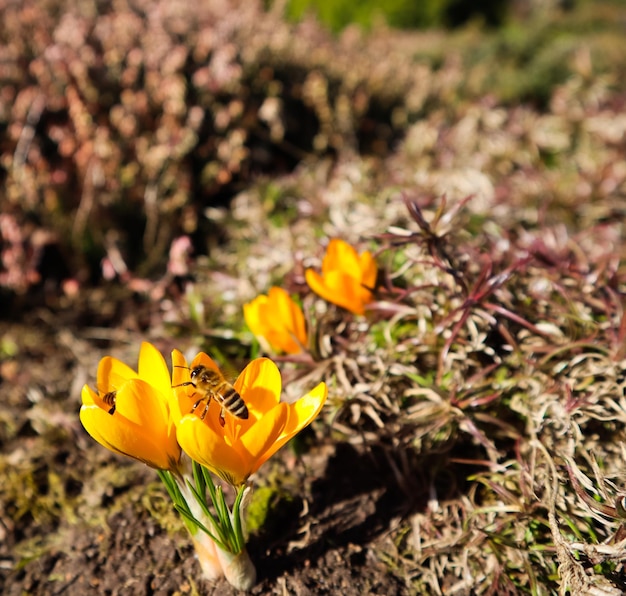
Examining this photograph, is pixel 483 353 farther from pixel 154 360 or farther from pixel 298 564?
pixel 154 360

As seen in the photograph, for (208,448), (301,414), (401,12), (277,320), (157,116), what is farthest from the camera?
(401,12)

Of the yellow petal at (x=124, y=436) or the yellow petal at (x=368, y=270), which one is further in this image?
the yellow petal at (x=368, y=270)

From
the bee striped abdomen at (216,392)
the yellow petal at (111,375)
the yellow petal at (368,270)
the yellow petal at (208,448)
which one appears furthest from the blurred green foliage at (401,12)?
the yellow petal at (208,448)

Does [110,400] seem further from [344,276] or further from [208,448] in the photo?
[344,276]

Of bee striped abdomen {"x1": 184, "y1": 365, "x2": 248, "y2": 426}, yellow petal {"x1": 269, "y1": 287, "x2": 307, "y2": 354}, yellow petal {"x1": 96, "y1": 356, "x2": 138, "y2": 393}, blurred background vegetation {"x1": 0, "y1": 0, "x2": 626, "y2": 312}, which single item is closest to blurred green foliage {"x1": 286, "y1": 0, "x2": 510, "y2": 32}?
blurred background vegetation {"x1": 0, "y1": 0, "x2": 626, "y2": 312}

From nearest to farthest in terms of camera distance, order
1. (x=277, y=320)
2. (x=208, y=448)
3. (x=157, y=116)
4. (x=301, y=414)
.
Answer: (x=208, y=448) → (x=301, y=414) → (x=277, y=320) → (x=157, y=116)

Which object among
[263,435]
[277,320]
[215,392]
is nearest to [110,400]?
[215,392]

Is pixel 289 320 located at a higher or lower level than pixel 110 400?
lower

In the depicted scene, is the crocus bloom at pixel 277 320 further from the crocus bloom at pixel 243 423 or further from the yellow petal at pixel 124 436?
the yellow petal at pixel 124 436

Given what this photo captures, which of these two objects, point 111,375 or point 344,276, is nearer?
point 111,375
